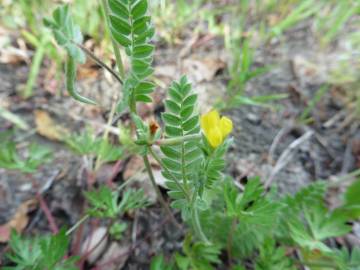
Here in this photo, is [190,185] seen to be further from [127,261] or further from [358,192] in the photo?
[358,192]

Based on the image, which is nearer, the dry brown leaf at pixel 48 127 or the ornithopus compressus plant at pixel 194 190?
the ornithopus compressus plant at pixel 194 190

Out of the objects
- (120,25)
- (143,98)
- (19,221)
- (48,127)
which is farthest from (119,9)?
(48,127)

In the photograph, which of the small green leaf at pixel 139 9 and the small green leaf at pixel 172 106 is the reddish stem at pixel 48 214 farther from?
the small green leaf at pixel 139 9

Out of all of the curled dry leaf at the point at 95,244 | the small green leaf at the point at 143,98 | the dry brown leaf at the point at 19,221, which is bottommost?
the curled dry leaf at the point at 95,244

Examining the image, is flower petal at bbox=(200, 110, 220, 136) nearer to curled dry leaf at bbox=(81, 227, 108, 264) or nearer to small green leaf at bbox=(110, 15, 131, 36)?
small green leaf at bbox=(110, 15, 131, 36)

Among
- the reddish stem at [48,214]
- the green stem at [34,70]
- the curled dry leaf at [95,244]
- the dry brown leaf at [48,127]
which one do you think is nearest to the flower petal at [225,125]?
the curled dry leaf at [95,244]

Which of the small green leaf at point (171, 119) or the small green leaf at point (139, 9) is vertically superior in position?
the small green leaf at point (139, 9)

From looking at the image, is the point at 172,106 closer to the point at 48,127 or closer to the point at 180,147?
the point at 180,147
